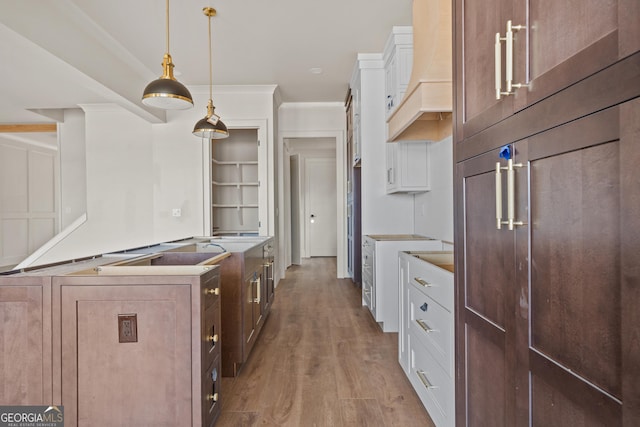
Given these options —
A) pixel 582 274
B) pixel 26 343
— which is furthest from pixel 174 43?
pixel 582 274

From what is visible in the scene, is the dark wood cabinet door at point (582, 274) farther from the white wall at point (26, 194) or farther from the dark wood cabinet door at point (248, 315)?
the white wall at point (26, 194)

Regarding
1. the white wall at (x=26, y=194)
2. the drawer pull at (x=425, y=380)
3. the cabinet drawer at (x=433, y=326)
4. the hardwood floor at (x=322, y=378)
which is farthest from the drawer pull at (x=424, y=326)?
the white wall at (x=26, y=194)

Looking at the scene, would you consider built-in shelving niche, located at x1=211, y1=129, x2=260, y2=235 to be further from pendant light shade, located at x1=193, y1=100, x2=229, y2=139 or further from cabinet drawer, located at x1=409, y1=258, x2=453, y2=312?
cabinet drawer, located at x1=409, y1=258, x2=453, y2=312

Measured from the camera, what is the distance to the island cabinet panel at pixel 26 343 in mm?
1458

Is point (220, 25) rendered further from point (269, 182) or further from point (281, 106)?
point (281, 106)

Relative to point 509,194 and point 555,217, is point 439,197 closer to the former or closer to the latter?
point 509,194

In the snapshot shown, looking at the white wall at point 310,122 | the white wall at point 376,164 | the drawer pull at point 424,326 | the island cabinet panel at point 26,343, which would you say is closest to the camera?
the island cabinet panel at point 26,343

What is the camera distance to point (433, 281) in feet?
5.69

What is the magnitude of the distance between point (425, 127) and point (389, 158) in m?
0.88

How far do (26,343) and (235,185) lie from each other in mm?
4401

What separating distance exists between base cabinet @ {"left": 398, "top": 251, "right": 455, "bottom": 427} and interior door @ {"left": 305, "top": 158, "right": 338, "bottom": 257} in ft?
19.7

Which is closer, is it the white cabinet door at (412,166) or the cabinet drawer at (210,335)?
the cabinet drawer at (210,335)

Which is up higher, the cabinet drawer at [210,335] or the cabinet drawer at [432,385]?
the cabinet drawer at [210,335]

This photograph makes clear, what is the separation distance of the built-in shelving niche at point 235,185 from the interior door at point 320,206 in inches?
96.6
